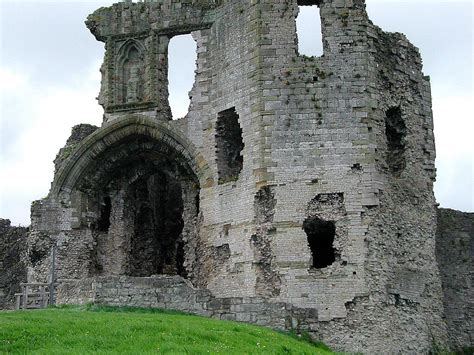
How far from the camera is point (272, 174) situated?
1980 cm

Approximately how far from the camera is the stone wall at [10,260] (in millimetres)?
26781

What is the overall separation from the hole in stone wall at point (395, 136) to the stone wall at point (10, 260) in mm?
12205

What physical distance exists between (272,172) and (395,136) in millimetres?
3822

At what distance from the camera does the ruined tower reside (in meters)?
19.0

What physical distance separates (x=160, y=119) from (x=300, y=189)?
18.9ft

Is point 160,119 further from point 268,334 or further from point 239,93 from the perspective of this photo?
point 268,334

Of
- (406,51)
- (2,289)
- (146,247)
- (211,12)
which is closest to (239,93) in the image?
(211,12)

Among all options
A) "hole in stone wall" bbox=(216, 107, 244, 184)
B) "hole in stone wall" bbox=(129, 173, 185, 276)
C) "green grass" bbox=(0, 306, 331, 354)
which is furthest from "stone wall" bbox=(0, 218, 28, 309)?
"green grass" bbox=(0, 306, 331, 354)

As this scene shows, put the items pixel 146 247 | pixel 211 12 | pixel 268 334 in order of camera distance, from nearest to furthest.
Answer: pixel 268 334 → pixel 211 12 → pixel 146 247

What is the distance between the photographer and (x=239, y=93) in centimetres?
2119

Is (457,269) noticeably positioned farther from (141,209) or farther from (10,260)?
(10,260)

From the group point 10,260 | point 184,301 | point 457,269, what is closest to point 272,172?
point 184,301

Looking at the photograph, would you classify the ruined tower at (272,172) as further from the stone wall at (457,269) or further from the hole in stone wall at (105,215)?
the stone wall at (457,269)

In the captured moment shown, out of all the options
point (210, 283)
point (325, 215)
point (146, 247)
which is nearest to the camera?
point (325, 215)
